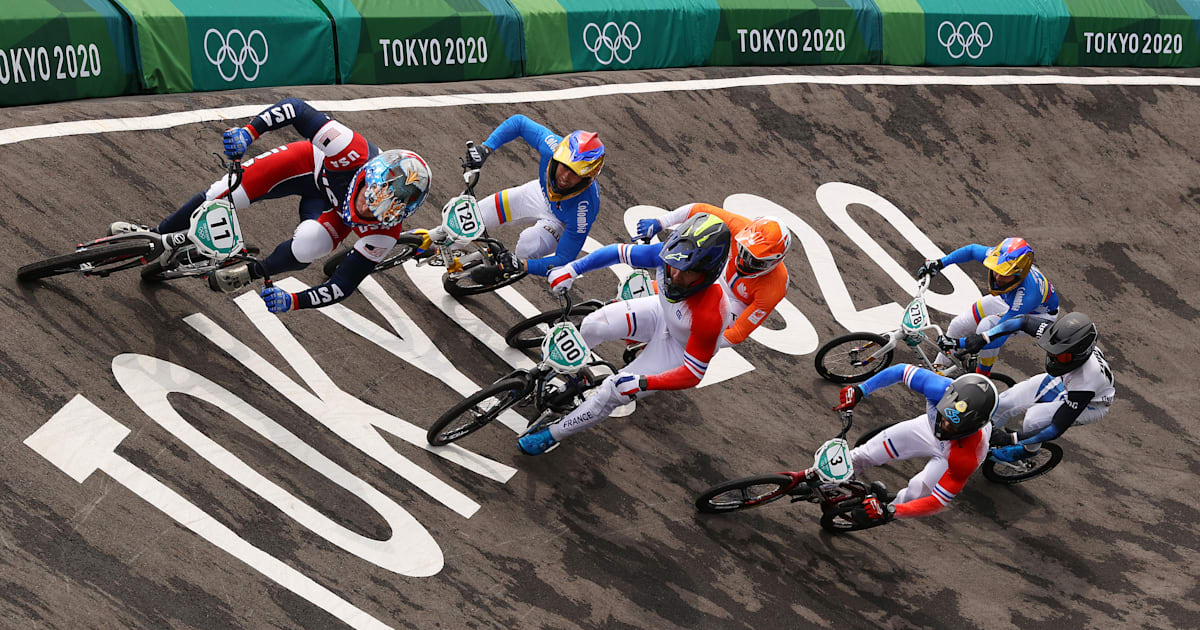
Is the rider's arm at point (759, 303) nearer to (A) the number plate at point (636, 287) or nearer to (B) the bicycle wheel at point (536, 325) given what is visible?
(A) the number plate at point (636, 287)

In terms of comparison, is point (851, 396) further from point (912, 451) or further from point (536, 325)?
point (536, 325)

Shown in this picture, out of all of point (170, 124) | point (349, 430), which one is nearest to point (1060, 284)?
point (349, 430)

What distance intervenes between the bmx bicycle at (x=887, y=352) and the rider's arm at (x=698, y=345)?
3.40m

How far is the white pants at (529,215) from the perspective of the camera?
31.8 feet

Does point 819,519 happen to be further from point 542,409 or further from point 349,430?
point 349,430

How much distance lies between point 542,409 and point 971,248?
522 centimetres

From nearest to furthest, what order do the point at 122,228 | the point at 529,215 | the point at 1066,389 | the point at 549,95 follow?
the point at 122,228 < the point at 1066,389 < the point at 529,215 < the point at 549,95

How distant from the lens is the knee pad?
8039mm

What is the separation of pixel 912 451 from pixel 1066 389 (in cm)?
204

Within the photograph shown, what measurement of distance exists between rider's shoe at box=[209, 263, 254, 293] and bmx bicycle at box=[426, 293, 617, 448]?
1.97 meters

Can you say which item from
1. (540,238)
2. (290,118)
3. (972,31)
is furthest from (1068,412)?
(972,31)

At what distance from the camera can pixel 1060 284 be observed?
561 inches

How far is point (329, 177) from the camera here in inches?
325

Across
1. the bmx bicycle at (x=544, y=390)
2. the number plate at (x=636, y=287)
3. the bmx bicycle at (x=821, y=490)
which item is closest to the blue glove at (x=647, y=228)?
the number plate at (x=636, y=287)
